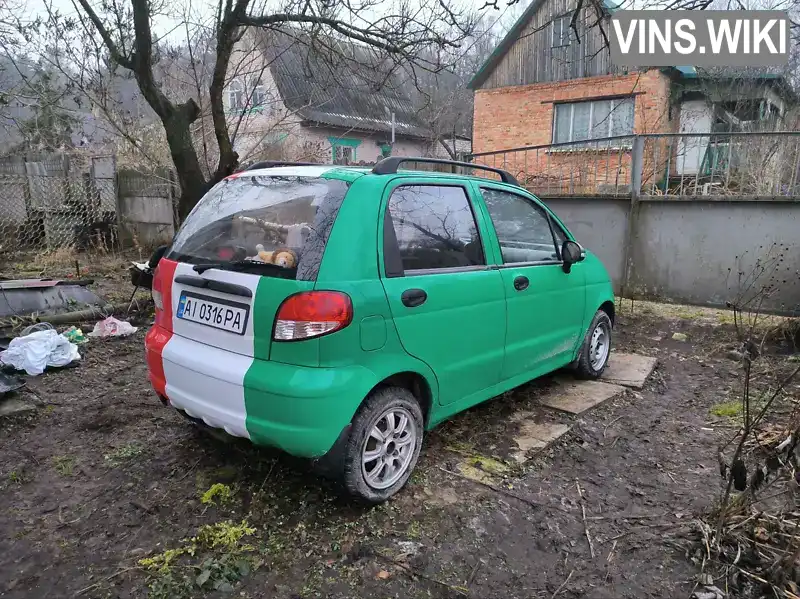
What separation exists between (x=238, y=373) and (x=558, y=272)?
8.07 ft

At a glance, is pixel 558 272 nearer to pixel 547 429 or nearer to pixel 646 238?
pixel 547 429

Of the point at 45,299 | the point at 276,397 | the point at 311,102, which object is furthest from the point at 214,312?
the point at 311,102

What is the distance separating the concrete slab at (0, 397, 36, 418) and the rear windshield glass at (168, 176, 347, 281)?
1.85 m

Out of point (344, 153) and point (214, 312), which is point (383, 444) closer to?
point (214, 312)

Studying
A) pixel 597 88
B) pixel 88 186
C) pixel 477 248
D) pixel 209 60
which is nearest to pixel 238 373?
pixel 477 248

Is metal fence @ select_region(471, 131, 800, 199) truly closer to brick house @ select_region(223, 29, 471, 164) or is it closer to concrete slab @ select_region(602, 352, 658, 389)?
concrete slab @ select_region(602, 352, 658, 389)

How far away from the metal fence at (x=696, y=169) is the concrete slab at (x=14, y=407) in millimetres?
6876

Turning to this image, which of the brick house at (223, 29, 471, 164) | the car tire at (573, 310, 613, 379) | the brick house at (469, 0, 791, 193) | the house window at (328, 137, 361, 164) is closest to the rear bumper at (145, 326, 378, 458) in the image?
the car tire at (573, 310, 613, 379)

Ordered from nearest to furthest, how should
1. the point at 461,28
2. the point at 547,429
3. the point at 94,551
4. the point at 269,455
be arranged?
the point at 94,551 → the point at 269,455 → the point at 547,429 → the point at 461,28

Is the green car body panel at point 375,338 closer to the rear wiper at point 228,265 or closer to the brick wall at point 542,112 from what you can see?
the rear wiper at point 228,265

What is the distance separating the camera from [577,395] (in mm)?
4340

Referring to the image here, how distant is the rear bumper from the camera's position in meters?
2.43

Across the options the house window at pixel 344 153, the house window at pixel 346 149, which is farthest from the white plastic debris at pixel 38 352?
the house window at pixel 344 153

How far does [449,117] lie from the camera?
2445 cm
